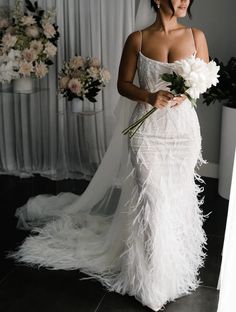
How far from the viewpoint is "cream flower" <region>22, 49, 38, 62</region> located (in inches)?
163

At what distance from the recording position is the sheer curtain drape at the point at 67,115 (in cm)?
425

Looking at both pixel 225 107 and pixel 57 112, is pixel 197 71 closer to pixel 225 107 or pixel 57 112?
pixel 225 107

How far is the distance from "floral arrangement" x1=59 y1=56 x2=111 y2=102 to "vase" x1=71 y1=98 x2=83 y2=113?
10cm

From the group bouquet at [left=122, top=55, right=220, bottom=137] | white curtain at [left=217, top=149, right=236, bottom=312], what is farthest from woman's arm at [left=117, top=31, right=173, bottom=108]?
white curtain at [left=217, top=149, right=236, bottom=312]

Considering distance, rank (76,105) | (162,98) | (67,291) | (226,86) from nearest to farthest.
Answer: (162,98) → (67,291) → (226,86) → (76,105)

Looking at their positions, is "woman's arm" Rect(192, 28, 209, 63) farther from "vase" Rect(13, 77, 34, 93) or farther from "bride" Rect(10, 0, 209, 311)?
"vase" Rect(13, 77, 34, 93)

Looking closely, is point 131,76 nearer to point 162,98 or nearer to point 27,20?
point 162,98

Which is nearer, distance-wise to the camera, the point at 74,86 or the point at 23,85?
the point at 74,86

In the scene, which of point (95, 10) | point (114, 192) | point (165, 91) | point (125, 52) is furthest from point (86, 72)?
point (165, 91)

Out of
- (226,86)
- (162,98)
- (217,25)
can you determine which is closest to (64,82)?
(226,86)

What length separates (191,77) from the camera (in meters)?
2.29

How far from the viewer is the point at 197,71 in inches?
90.0

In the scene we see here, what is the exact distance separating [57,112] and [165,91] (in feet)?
7.97

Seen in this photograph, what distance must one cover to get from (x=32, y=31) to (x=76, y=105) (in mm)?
756
